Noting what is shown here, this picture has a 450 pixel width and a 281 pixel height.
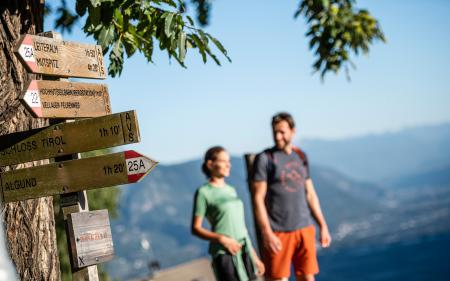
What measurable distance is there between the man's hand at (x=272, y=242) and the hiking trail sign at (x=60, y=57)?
111 inches

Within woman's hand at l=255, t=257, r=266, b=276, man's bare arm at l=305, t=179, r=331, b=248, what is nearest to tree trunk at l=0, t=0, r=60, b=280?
woman's hand at l=255, t=257, r=266, b=276

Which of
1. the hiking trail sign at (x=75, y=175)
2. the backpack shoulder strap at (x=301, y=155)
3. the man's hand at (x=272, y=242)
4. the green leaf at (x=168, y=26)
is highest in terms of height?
the green leaf at (x=168, y=26)

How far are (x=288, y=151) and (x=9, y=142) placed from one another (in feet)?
11.0

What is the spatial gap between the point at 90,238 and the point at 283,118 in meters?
3.16

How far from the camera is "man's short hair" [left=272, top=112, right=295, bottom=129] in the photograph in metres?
7.05

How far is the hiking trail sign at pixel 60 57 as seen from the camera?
431 centimetres

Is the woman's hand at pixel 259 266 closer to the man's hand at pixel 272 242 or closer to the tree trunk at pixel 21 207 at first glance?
the man's hand at pixel 272 242

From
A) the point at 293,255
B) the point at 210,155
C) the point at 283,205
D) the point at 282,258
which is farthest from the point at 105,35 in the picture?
the point at 293,255

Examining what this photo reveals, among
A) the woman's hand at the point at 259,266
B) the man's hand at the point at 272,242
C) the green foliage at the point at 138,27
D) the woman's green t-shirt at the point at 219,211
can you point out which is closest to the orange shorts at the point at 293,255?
the man's hand at the point at 272,242

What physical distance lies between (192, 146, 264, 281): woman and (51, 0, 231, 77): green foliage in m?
1.39

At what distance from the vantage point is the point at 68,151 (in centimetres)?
445

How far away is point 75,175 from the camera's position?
4438 millimetres

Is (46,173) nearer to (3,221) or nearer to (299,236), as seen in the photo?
(3,221)

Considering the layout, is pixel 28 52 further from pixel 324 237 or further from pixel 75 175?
pixel 324 237
